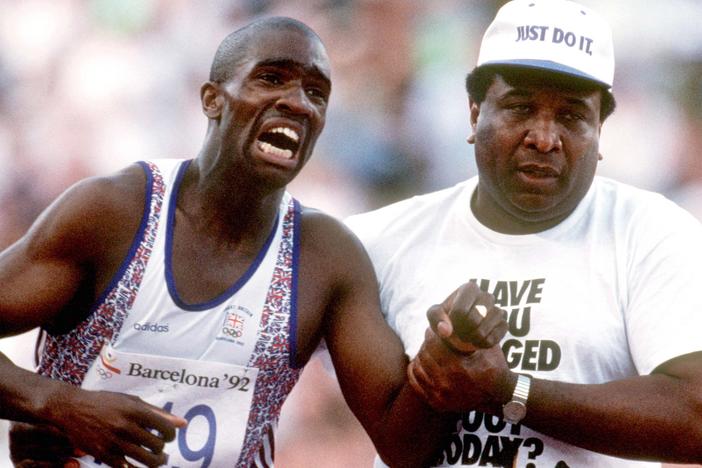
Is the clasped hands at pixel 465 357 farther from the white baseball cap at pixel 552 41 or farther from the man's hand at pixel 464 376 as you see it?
the white baseball cap at pixel 552 41

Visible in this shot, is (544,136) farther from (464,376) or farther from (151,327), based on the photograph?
(151,327)

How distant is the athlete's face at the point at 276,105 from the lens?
9.91 ft

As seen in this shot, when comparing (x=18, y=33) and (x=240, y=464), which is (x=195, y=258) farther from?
(x=18, y=33)

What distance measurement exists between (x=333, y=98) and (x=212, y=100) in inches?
107

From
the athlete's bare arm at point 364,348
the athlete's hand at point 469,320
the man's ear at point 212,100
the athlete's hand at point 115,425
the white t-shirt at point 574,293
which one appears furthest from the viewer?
the man's ear at point 212,100

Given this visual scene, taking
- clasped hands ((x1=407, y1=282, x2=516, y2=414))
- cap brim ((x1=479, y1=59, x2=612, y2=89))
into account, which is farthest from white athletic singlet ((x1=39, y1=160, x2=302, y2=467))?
cap brim ((x1=479, y1=59, x2=612, y2=89))

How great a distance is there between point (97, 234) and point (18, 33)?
3977 millimetres

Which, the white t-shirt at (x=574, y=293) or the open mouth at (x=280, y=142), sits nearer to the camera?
the white t-shirt at (x=574, y=293)

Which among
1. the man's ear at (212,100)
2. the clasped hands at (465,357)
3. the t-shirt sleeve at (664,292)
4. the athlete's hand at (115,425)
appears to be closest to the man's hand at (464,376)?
the clasped hands at (465,357)

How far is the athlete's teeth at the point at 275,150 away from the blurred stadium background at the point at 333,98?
7.09 feet

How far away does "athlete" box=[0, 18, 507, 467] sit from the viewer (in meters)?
2.84

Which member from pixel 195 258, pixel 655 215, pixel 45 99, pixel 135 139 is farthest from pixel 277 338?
pixel 45 99

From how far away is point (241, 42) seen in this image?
3133 millimetres

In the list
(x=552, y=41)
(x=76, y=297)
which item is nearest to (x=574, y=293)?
(x=552, y=41)
